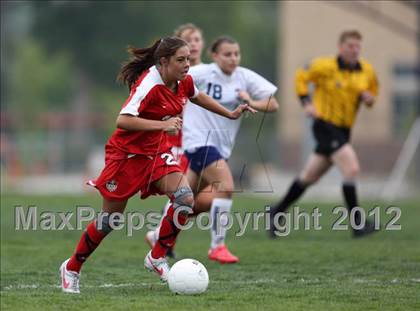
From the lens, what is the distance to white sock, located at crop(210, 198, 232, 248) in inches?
342

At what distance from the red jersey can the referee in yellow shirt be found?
13.5 ft

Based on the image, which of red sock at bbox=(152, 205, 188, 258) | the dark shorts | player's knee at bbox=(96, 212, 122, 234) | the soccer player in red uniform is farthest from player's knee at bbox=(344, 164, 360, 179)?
player's knee at bbox=(96, 212, 122, 234)

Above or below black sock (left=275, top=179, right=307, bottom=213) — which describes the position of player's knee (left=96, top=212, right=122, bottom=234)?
above

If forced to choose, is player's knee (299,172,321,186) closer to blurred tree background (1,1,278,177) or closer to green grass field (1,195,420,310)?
green grass field (1,195,420,310)

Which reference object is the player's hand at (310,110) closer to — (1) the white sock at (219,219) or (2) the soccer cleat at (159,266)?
(1) the white sock at (219,219)

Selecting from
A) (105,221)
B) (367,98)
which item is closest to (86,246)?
(105,221)

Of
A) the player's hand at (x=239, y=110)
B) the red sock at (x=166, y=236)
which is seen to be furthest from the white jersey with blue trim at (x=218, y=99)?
the red sock at (x=166, y=236)

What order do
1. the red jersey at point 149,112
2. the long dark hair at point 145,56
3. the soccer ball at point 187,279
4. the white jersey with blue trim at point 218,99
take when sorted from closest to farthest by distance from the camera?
the soccer ball at point 187,279 → the red jersey at point 149,112 → the long dark hair at point 145,56 → the white jersey with blue trim at point 218,99

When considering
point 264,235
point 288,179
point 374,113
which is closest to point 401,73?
point 374,113

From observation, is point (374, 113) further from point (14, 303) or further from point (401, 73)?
point (14, 303)

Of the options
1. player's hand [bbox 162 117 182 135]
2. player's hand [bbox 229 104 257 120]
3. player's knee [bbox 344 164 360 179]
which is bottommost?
player's knee [bbox 344 164 360 179]

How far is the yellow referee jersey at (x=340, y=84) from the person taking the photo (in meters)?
11.0

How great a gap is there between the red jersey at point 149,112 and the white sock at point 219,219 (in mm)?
1902

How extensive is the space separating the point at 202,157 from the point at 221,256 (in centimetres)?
88
